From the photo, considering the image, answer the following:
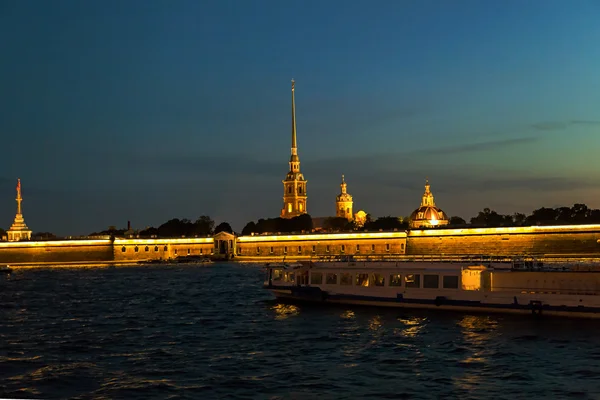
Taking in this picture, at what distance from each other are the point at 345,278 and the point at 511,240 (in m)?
86.8

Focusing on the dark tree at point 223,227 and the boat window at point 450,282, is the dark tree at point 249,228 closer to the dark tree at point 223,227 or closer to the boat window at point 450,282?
the dark tree at point 223,227

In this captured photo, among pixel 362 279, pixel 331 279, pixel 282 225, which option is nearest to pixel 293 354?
pixel 362 279

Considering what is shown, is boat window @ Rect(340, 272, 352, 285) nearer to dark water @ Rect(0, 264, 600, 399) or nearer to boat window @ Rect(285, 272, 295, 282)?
dark water @ Rect(0, 264, 600, 399)

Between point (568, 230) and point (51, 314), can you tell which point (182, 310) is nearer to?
point (51, 314)

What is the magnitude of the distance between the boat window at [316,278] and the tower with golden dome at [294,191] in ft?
475

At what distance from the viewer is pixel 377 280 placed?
4159cm

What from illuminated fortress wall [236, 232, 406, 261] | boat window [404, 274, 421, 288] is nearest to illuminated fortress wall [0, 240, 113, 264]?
illuminated fortress wall [236, 232, 406, 261]

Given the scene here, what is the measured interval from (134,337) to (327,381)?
40.5ft

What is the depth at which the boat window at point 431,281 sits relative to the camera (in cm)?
3904

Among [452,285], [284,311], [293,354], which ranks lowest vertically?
[293,354]

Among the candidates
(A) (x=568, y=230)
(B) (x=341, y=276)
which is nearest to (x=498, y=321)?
(B) (x=341, y=276)

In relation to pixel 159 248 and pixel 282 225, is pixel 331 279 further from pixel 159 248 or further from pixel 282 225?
pixel 282 225

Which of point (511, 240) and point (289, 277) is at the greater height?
point (511, 240)

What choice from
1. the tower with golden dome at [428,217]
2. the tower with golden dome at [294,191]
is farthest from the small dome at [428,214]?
the tower with golden dome at [294,191]
